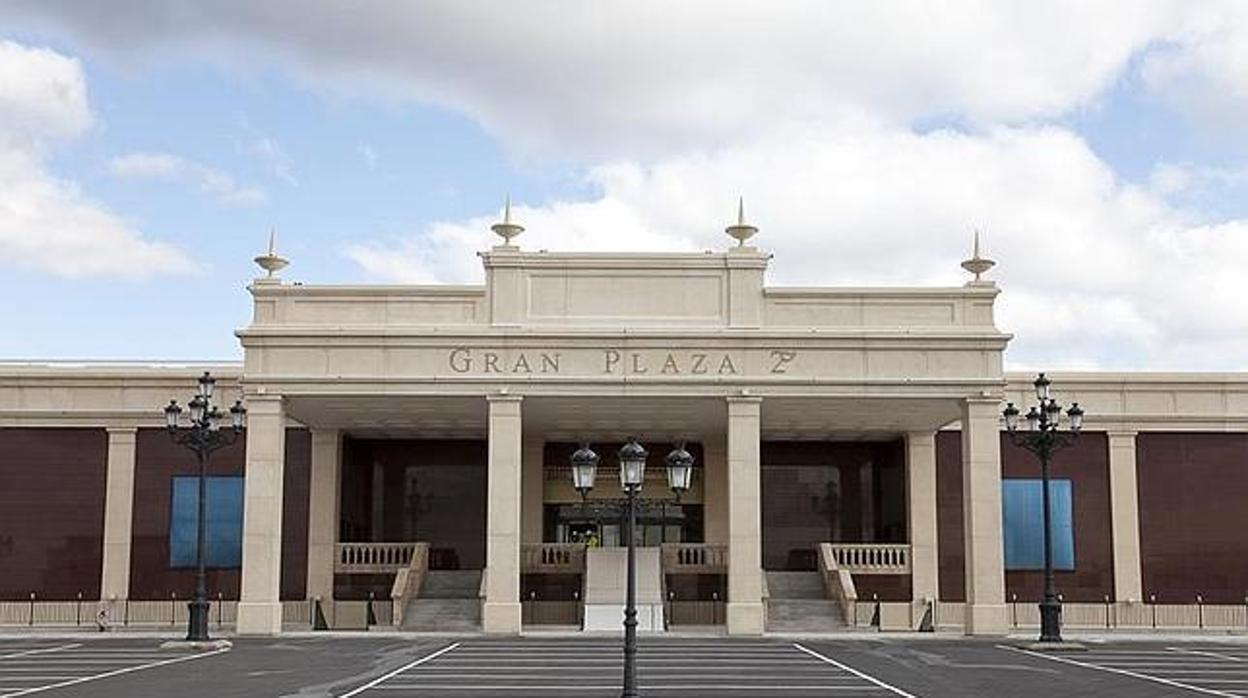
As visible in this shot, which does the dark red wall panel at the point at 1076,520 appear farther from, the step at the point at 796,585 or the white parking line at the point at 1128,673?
the white parking line at the point at 1128,673

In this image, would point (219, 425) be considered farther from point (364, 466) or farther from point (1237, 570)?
point (1237, 570)

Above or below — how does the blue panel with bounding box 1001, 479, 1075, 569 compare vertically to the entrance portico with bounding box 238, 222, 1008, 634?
below

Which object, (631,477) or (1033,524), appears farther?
(1033,524)

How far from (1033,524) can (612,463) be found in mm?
13999

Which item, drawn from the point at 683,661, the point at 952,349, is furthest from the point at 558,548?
the point at 683,661

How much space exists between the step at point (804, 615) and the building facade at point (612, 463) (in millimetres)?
232

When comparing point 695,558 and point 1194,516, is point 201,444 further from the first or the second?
point 1194,516

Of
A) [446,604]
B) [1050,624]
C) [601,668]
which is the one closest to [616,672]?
[601,668]

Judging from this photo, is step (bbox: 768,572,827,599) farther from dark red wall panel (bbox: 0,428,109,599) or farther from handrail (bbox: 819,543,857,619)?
dark red wall panel (bbox: 0,428,109,599)

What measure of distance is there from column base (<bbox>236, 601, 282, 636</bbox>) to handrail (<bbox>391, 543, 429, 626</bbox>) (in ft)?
18.3

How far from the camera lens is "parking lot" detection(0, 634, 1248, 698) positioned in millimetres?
23531

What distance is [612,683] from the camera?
24484 mm

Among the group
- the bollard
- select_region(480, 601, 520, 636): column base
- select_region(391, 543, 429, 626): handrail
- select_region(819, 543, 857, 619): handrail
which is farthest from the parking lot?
the bollard

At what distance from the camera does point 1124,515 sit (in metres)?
47.3
